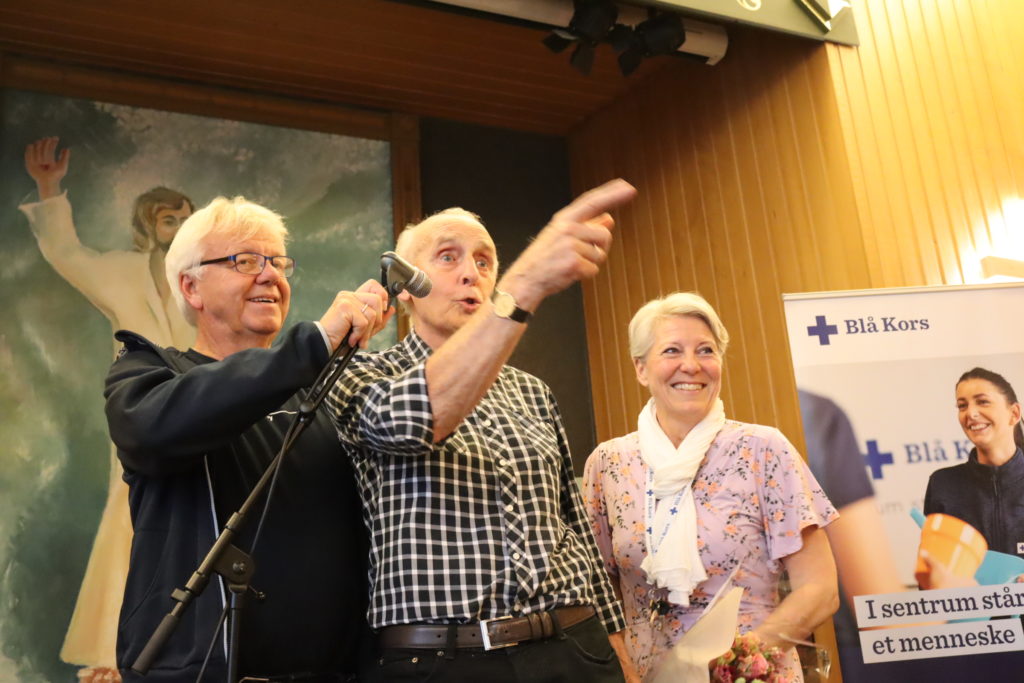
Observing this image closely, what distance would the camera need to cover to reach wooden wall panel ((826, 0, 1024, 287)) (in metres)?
3.95

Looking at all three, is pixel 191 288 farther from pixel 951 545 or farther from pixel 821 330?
pixel 951 545

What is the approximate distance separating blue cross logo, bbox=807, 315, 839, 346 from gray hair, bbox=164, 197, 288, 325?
2020 mm

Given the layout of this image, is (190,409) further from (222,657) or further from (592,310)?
(592,310)

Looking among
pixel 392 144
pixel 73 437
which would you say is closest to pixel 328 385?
pixel 73 437

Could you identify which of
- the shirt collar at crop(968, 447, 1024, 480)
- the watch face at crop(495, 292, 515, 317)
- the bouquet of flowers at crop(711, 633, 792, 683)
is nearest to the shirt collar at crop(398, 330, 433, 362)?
the watch face at crop(495, 292, 515, 317)

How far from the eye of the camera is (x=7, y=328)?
400 centimetres

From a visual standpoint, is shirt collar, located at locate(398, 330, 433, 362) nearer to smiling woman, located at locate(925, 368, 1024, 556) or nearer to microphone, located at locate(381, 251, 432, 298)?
microphone, located at locate(381, 251, 432, 298)

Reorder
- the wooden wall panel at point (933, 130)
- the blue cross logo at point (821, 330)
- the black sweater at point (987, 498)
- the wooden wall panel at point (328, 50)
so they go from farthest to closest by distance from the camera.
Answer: the wooden wall panel at point (328, 50) → the wooden wall panel at point (933, 130) → the blue cross logo at point (821, 330) → the black sweater at point (987, 498)

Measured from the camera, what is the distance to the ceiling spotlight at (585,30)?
3.88 meters

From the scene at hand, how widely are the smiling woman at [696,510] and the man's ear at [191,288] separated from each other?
1.27m

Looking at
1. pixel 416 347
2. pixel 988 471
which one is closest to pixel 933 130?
pixel 988 471

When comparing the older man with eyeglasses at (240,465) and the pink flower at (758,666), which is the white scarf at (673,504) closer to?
the pink flower at (758,666)

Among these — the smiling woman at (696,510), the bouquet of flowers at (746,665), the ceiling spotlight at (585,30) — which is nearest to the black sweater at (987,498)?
the smiling woman at (696,510)

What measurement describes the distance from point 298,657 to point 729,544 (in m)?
1.20
